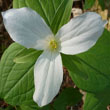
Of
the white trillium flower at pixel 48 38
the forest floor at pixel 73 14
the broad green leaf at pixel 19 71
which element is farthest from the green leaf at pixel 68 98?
the white trillium flower at pixel 48 38

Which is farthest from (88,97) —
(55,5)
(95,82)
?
(55,5)

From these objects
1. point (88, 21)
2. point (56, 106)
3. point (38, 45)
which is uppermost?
point (88, 21)

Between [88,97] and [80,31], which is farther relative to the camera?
[88,97]

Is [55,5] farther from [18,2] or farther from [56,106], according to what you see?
[56,106]

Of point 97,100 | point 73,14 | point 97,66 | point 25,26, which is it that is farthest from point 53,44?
point 73,14

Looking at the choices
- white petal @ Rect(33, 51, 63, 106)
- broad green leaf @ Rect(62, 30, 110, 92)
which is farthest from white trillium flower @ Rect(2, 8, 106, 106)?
broad green leaf @ Rect(62, 30, 110, 92)

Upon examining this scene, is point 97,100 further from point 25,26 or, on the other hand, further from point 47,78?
point 25,26

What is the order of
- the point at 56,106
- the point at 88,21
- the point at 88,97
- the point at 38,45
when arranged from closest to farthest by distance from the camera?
1. the point at 88,21
2. the point at 38,45
3. the point at 88,97
4. the point at 56,106
